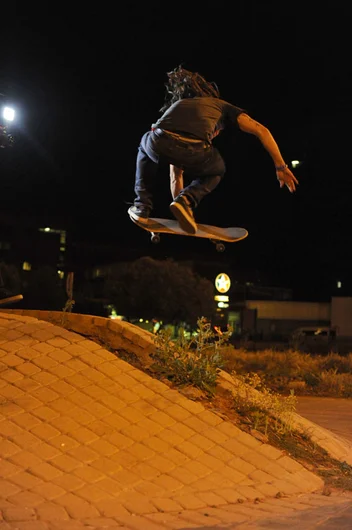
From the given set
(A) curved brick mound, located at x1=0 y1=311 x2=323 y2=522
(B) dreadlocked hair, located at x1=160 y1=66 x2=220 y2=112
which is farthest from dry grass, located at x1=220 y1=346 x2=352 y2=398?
(B) dreadlocked hair, located at x1=160 y1=66 x2=220 y2=112

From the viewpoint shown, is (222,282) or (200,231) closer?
(200,231)

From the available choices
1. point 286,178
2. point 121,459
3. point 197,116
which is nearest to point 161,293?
point 286,178

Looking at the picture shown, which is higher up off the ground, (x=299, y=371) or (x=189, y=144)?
(x=189, y=144)

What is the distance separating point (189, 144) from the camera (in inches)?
273

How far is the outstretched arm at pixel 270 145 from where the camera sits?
23.9 feet

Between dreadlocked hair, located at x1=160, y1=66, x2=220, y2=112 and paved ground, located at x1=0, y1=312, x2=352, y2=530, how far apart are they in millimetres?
3033

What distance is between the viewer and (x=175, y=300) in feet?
147

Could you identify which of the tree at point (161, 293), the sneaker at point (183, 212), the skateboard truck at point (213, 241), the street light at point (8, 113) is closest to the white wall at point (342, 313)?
the tree at point (161, 293)

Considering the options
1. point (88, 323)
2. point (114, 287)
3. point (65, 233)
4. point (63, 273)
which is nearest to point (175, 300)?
point (114, 287)

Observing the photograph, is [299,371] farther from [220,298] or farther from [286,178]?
[220,298]

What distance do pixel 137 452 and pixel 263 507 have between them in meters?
1.23

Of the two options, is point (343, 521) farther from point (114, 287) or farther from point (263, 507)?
point (114, 287)

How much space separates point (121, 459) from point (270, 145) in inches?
140

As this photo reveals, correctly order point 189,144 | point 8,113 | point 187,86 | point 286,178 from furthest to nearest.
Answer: point 8,113
point 286,178
point 187,86
point 189,144
